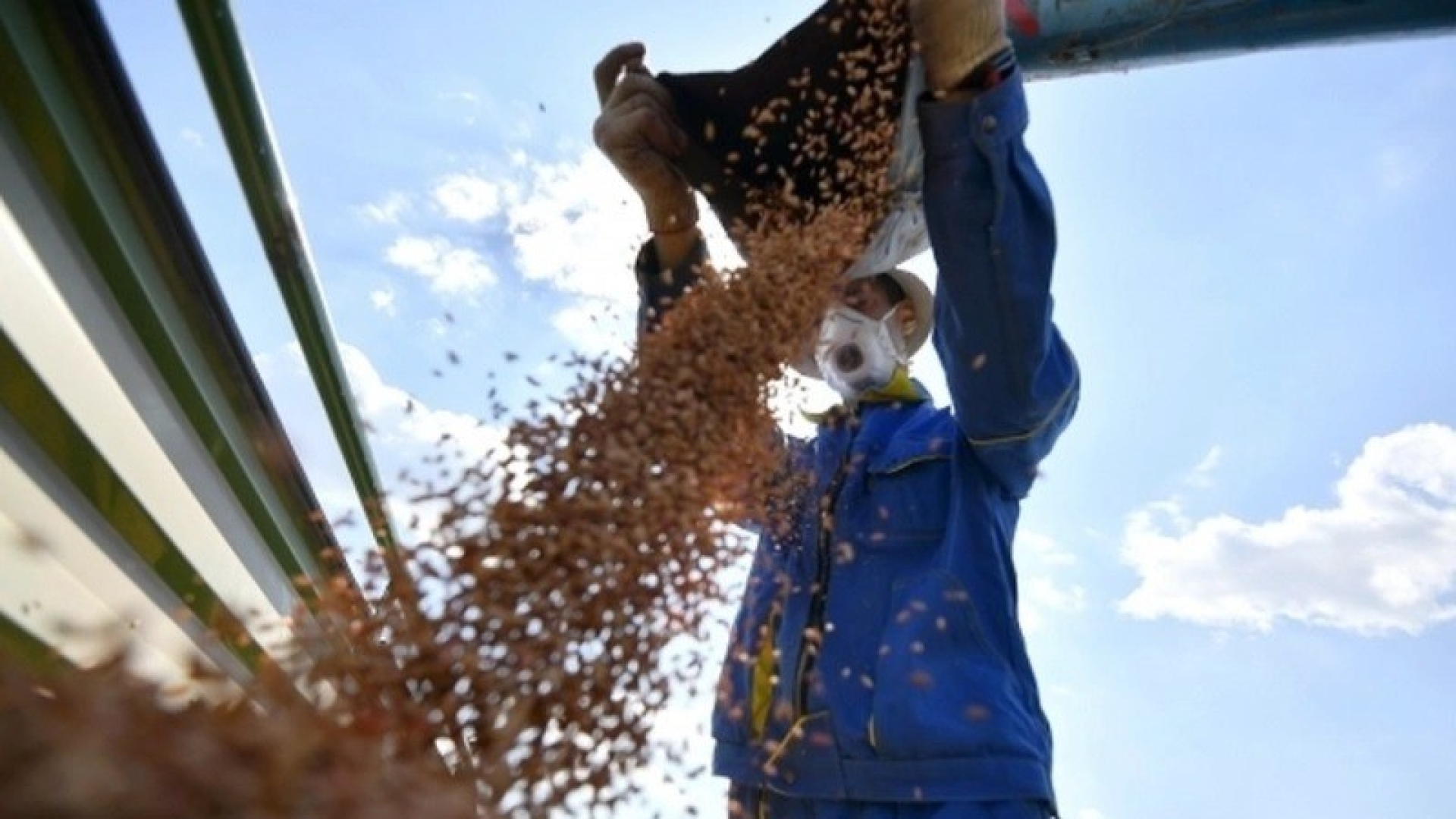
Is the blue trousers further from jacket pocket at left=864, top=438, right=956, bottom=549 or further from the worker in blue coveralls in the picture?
jacket pocket at left=864, top=438, right=956, bottom=549

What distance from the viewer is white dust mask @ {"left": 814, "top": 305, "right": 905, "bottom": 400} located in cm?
249

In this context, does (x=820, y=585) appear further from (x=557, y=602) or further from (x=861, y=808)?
(x=557, y=602)

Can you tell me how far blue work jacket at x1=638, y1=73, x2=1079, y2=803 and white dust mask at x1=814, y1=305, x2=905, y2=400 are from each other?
0.82ft

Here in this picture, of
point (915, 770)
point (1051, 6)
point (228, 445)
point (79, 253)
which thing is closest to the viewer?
point (79, 253)

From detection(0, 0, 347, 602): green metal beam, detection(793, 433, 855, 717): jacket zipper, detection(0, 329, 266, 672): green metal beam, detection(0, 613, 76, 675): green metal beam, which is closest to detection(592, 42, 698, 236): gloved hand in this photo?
detection(793, 433, 855, 717): jacket zipper

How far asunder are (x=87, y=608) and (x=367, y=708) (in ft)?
1.82

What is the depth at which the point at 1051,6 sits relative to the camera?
243 centimetres

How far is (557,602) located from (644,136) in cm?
116

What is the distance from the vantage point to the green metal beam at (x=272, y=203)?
123 cm

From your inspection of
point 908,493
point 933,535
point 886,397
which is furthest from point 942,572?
point 886,397

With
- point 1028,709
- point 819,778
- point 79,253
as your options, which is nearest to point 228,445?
point 79,253

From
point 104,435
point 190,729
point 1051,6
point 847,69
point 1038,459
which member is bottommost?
point 190,729

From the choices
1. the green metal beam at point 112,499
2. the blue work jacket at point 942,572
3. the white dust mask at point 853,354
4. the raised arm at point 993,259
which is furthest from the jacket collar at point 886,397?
the green metal beam at point 112,499

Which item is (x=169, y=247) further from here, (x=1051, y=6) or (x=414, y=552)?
(x=1051, y=6)
